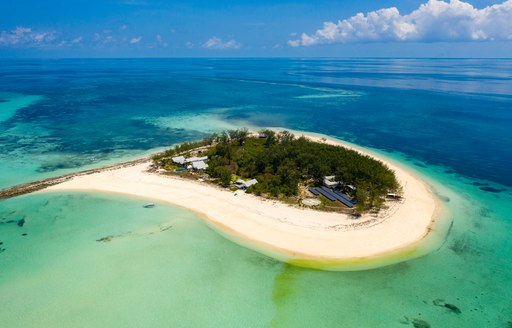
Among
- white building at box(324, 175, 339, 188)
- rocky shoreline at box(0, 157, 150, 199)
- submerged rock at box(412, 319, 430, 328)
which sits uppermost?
rocky shoreline at box(0, 157, 150, 199)

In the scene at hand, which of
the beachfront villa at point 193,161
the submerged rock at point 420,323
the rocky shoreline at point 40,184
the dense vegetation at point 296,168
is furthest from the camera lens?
the beachfront villa at point 193,161

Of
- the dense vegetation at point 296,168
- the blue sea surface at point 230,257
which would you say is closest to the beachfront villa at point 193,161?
the dense vegetation at point 296,168

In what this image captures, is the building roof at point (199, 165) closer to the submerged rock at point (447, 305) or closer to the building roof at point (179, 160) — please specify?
the building roof at point (179, 160)

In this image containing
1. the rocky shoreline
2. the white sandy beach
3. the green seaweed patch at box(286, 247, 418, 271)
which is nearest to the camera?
the green seaweed patch at box(286, 247, 418, 271)

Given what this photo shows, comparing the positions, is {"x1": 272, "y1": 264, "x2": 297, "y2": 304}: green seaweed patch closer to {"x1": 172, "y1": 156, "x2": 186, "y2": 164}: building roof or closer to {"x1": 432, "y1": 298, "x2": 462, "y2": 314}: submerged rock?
{"x1": 432, "y1": 298, "x2": 462, "y2": 314}: submerged rock

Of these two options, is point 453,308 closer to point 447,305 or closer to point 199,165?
point 447,305

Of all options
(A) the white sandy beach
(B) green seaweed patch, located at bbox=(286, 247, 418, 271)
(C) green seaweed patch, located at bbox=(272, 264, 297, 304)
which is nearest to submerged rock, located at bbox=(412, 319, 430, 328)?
(B) green seaweed patch, located at bbox=(286, 247, 418, 271)

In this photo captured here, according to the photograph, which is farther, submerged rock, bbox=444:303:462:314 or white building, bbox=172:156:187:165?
white building, bbox=172:156:187:165
